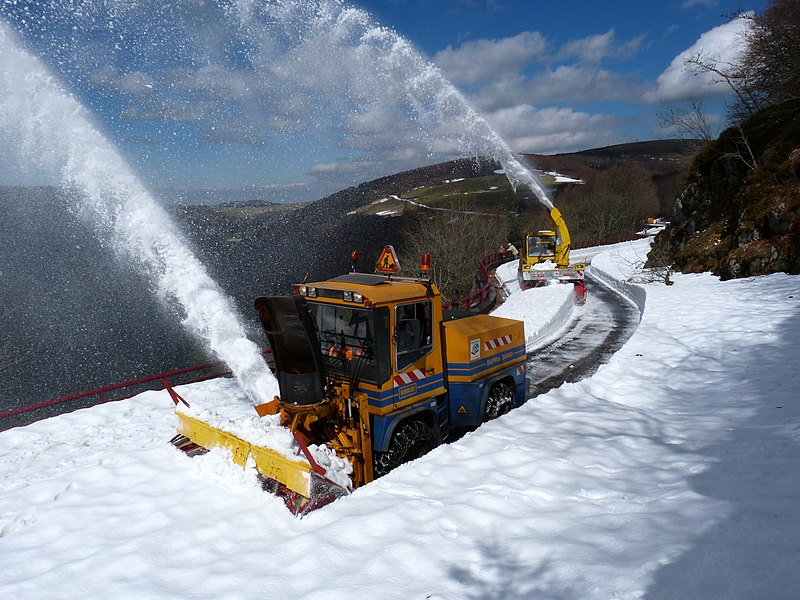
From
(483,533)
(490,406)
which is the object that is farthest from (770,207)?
(483,533)

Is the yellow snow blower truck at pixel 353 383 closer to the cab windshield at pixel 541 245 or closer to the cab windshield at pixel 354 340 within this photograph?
the cab windshield at pixel 354 340

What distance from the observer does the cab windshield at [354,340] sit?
613 cm

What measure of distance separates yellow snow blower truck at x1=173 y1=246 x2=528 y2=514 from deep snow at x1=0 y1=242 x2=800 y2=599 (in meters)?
0.38

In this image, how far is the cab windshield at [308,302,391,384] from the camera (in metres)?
6.13

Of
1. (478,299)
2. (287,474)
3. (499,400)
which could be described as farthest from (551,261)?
(287,474)

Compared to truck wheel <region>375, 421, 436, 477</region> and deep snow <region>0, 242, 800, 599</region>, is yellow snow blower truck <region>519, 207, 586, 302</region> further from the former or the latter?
truck wheel <region>375, 421, 436, 477</region>

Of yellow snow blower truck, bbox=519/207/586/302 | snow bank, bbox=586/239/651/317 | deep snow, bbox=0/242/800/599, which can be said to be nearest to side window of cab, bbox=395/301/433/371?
deep snow, bbox=0/242/800/599

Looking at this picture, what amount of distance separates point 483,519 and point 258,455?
2.62 m

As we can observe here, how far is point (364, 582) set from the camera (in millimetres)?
4074

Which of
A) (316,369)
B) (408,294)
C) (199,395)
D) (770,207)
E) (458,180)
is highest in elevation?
(458,180)

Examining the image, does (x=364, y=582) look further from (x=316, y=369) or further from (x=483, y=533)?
(x=316, y=369)

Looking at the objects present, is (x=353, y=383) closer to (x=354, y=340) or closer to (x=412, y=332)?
(x=354, y=340)

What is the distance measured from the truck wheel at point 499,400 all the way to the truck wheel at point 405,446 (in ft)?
5.13

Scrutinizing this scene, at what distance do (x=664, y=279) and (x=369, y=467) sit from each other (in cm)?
2114
